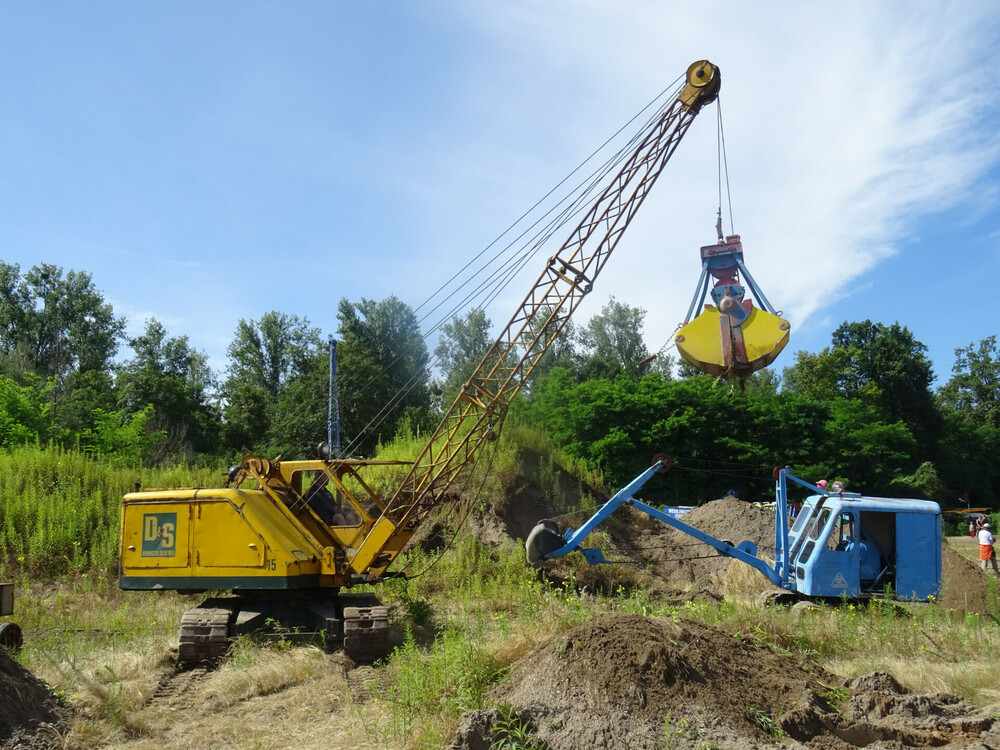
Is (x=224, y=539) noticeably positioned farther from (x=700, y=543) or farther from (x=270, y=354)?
(x=270, y=354)

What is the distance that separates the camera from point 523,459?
18.8 metres

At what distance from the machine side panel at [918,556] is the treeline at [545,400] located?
3.36 metres

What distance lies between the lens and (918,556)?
34.3ft

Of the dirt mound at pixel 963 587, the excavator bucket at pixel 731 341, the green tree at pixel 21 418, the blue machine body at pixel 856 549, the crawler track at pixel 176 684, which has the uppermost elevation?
the excavator bucket at pixel 731 341

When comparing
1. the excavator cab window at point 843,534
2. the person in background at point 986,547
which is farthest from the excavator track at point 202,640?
the person in background at point 986,547

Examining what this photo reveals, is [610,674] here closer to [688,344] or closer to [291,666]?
[291,666]

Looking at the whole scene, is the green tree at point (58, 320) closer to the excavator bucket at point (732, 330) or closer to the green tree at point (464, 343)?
the green tree at point (464, 343)

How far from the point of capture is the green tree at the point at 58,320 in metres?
47.4

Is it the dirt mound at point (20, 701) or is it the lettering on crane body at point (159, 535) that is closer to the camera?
the dirt mound at point (20, 701)

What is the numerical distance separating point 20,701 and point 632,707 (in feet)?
14.0

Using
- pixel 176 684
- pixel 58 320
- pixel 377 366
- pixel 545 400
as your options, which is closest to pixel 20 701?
pixel 176 684

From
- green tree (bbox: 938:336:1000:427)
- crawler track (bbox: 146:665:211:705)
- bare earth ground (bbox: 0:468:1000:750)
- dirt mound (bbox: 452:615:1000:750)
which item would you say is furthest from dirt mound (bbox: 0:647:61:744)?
green tree (bbox: 938:336:1000:427)

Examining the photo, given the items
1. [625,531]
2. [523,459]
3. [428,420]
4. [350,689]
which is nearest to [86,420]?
[428,420]

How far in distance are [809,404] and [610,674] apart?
31478 mm
